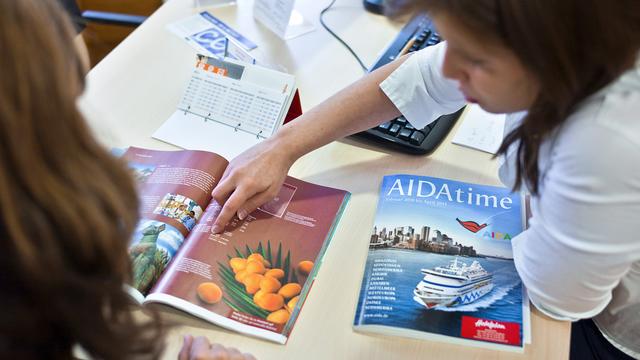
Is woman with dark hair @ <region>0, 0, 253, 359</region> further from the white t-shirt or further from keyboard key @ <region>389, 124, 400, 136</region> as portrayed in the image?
keyboard key @ <region>389, 124, 400, 136</region>

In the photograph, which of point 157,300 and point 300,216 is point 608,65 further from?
point 157,300

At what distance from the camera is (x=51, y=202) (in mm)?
436

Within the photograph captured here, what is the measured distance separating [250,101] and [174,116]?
15 centimetres

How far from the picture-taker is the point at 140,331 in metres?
0.56

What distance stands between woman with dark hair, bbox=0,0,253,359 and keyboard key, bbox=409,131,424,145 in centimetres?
60

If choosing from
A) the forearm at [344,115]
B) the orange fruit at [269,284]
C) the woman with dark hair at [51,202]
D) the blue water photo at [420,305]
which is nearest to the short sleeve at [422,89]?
the forearm at [344,115]

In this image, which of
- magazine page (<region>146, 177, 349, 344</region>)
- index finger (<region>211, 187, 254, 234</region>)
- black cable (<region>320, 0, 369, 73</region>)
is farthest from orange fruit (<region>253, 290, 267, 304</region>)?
black cable (<region>320, 0, 369, 73</region>)

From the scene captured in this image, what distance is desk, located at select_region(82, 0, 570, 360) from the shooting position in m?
0.74

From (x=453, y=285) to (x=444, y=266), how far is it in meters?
0.03

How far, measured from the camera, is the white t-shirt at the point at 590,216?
0.61 m

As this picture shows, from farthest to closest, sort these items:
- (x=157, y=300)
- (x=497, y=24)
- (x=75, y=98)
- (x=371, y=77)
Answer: (x=371, y=77)
(x=157, y=300)
(x=497, y=24)
(x=75, y=98)

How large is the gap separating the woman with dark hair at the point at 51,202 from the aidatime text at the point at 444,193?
52 cm

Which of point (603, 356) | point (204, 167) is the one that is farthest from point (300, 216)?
point (603, 356)

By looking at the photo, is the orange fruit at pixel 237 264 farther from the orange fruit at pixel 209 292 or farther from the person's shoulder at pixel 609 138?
the person's shoulder at pixel 609 138
